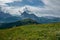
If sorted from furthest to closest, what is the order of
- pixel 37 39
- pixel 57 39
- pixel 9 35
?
pixel 9 35 < pixel 37 39 < pixel 57 39

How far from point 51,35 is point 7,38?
7.16m

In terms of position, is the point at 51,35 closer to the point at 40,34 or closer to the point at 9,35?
the point at 40,34

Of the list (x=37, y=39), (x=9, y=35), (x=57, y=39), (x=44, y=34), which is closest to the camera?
(x=57, y=39)

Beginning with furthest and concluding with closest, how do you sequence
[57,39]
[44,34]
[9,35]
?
[9,35]
[44,34]
[57,39]

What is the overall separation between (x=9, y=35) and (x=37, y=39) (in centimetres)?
608

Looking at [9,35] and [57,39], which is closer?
[57,39]

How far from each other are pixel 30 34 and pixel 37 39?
3.46 metres

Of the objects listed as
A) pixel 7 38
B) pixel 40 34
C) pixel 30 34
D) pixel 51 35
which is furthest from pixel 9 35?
pixel 51 35

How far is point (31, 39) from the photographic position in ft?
80.8

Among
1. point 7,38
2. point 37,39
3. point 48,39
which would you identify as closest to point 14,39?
point 7,38

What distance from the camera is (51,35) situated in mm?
24578

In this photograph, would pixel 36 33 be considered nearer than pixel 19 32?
Yes

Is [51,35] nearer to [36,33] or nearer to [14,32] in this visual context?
[36,33]

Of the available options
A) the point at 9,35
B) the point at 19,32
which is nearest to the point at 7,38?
the point at 9,35
